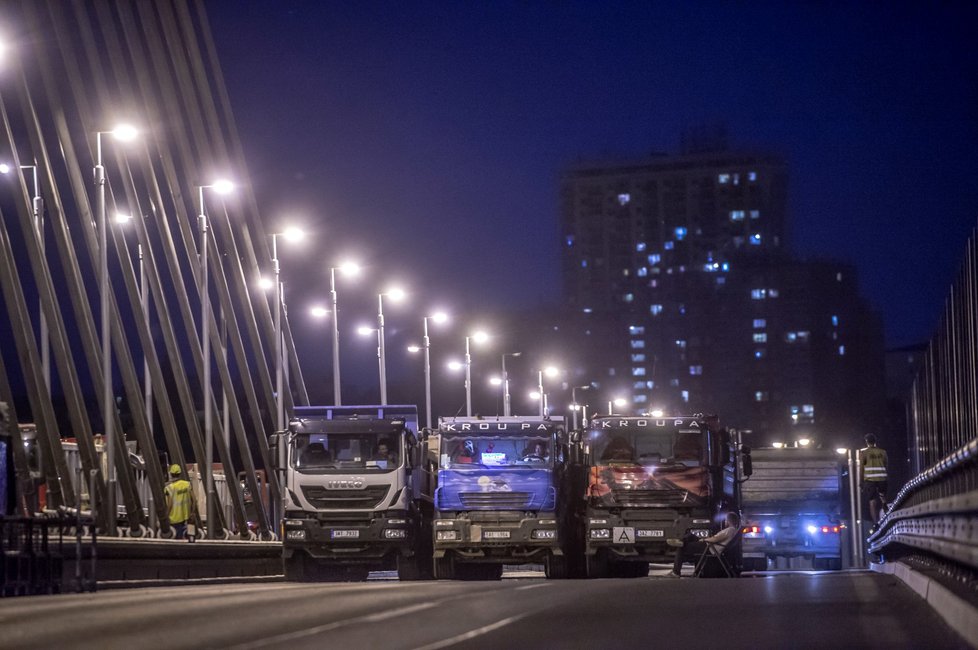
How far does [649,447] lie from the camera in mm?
31516

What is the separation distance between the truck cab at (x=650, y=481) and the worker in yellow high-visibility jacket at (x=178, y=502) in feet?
28.7

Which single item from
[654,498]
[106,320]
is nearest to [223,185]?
[106,320]

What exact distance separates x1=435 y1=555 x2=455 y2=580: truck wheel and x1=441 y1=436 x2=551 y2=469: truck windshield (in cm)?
174

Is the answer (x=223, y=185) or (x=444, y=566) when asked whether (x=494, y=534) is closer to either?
(x=444, y=566)

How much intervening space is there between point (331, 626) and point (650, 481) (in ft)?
61.9

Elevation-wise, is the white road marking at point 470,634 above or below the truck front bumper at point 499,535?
below

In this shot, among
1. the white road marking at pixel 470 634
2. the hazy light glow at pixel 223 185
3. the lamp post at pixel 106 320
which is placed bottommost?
the white road marking at pixel 470 634

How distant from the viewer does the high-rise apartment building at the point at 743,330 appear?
171375 millimetres

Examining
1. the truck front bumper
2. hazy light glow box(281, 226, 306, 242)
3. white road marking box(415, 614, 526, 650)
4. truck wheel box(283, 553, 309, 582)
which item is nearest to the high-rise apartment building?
hazy light glow box(281, 226, 306, 242)

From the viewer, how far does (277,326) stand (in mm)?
48188

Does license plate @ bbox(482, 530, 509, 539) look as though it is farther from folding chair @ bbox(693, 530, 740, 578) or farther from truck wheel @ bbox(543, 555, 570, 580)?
folding chair @ bbox(693, 530, 740, 578)

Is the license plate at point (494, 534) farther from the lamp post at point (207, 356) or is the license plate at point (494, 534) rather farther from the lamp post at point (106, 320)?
the lamp post at point (207, 356)

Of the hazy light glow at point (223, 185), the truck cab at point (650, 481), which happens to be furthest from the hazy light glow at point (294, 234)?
the truck cab at point (650, 481)

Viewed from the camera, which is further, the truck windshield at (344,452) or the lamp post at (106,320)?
the lamp post at (106,320)
